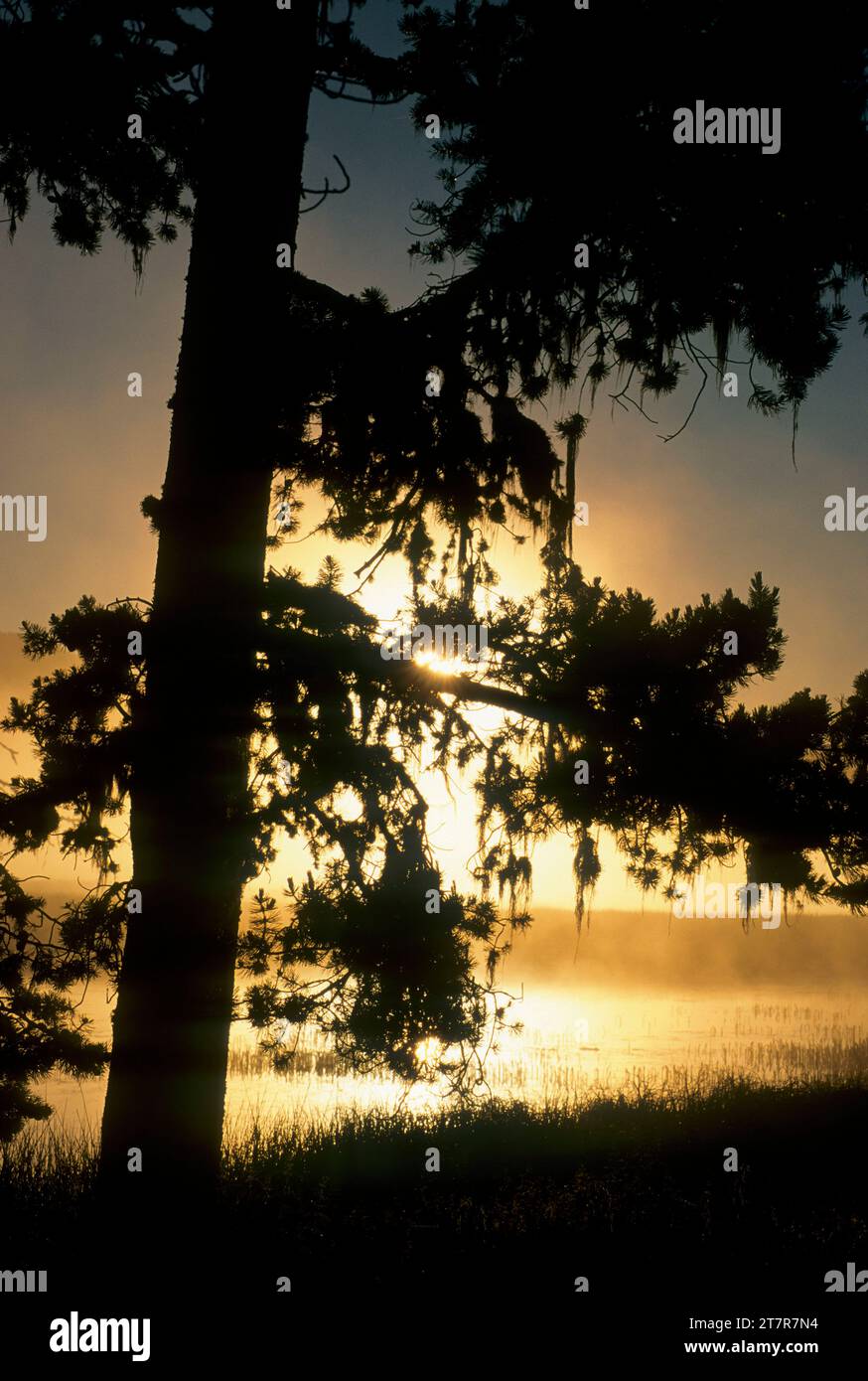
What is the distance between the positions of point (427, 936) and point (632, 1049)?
3346 cm

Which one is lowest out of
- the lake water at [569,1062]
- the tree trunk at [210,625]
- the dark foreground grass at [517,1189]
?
the lake water at [569,1062]

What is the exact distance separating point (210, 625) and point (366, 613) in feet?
3.00

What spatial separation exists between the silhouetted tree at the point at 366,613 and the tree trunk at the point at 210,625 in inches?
0.7

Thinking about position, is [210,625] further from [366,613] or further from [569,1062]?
[569,1062]

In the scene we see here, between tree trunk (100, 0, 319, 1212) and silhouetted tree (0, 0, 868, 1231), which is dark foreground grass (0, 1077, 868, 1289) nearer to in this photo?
tree trunk (100, 0, 319, 1212)

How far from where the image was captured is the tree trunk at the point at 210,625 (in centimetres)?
456

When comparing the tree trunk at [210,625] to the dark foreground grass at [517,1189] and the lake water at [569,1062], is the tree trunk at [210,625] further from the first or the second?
the lake water at [569,1062]

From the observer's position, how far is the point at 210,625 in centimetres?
482

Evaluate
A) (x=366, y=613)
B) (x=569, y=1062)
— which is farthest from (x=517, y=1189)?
(x=569, y=1062)

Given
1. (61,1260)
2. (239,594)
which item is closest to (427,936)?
(239,594)

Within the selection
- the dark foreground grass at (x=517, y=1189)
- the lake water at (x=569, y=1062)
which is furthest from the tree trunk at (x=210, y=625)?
the lake water at (x=569, y=1062)

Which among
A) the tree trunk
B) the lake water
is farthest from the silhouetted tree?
the lake water

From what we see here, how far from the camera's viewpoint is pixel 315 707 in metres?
5.09
